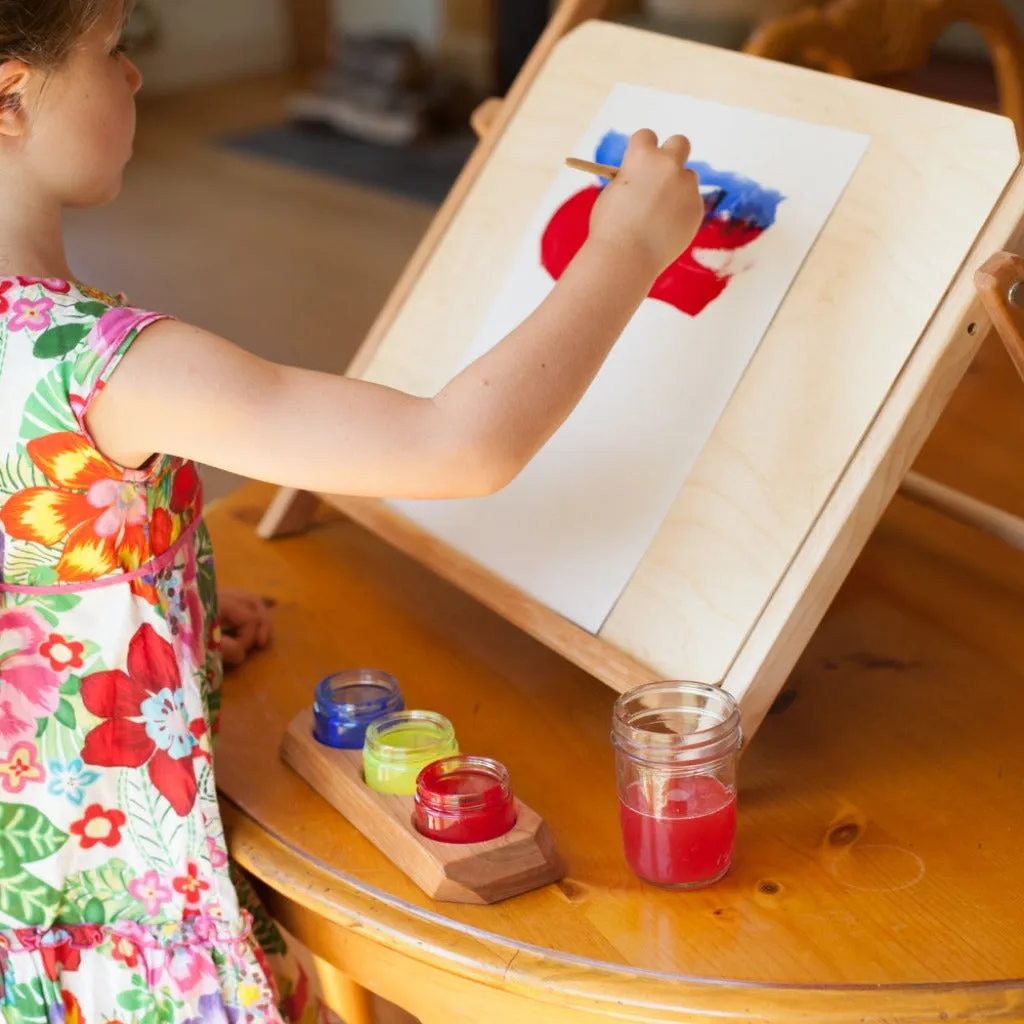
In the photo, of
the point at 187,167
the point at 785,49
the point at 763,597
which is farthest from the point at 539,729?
the point at 187,167

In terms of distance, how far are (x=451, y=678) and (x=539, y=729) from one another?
100mm

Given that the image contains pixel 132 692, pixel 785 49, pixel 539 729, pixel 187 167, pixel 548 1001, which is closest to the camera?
pixel 548 1001

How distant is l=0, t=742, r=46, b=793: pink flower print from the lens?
93 cm

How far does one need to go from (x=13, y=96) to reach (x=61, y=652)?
0.35 meters

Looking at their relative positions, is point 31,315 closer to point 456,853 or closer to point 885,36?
point 456,853

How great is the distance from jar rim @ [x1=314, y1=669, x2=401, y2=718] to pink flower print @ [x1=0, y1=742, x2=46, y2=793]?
188 millimetres

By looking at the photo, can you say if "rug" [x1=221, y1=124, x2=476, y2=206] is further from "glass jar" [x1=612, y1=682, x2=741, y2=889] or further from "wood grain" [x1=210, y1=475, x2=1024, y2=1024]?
"glass jar" [x1=612, y1=682, x2=741, y2=889]

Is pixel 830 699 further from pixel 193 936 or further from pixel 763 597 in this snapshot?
pixel 193 936

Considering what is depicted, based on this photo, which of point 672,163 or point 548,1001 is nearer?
point 548,1001

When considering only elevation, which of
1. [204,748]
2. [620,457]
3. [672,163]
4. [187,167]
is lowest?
[187,167]

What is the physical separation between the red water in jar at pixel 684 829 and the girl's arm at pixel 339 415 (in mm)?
212

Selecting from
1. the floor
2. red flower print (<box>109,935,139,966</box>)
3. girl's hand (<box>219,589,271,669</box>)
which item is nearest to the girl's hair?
girl's hand (<box>219,589,271,669</box>)

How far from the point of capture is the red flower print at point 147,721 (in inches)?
36.4

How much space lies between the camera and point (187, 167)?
4.70 m
